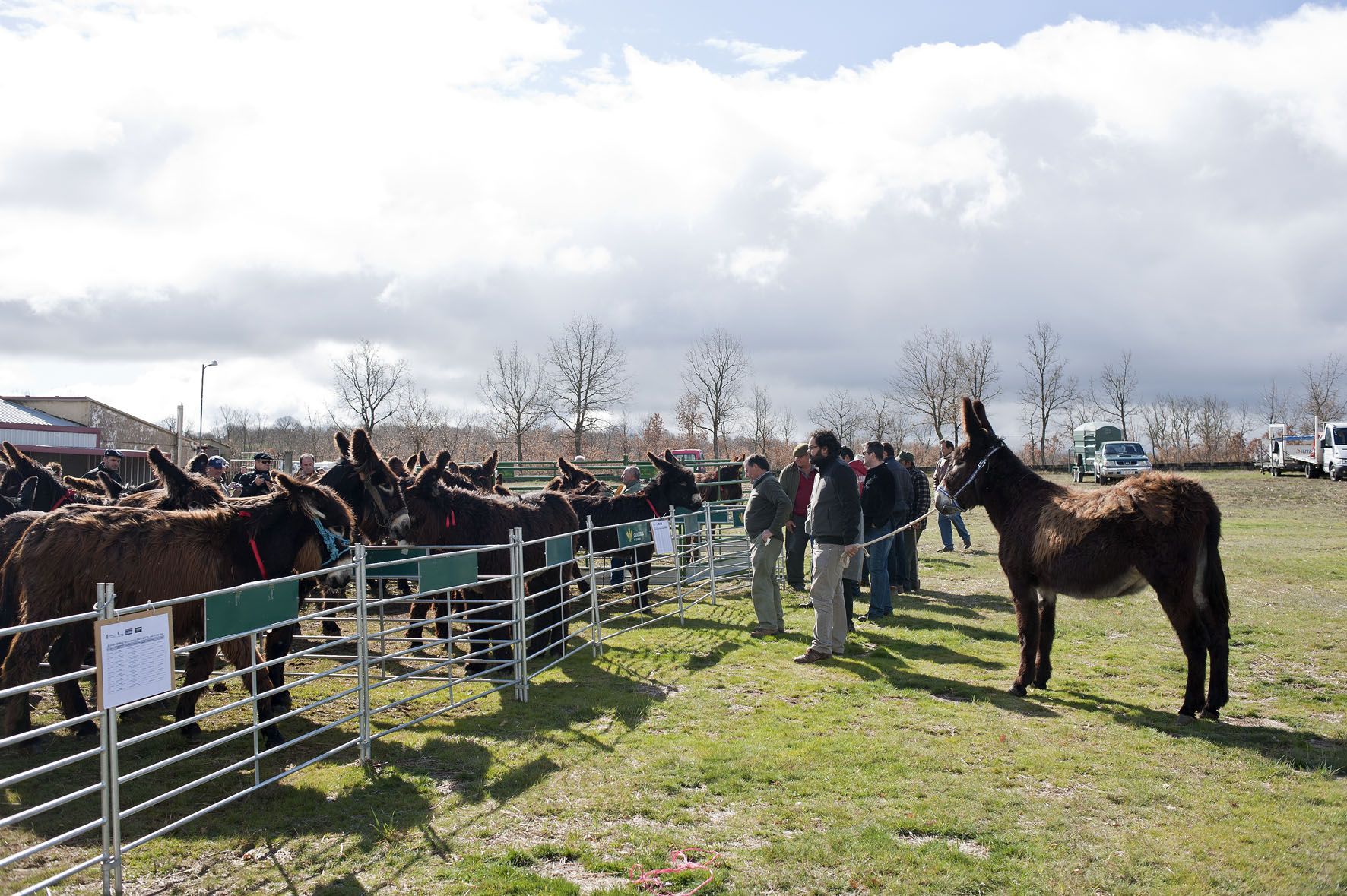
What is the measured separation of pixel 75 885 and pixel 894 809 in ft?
13.7

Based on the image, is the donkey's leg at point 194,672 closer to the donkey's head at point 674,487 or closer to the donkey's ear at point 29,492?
the donkey's ear at point 29,492

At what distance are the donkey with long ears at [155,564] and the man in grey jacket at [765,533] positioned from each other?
4.78 metres

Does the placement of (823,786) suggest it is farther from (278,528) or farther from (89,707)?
(89,707)

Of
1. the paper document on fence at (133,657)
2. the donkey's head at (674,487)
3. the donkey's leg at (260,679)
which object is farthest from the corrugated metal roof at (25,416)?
the paper document on fence at (133,657)

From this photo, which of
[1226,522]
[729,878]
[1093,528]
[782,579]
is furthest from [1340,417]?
[729,878]

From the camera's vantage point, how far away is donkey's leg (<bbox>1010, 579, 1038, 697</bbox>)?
24.5ft

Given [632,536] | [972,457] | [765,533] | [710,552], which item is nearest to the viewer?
[972,457]

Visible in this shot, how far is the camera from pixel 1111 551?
22.3ft

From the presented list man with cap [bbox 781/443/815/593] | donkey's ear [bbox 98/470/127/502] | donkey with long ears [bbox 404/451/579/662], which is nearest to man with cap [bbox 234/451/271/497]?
donkey's ear [bbox 98/470/127/502]

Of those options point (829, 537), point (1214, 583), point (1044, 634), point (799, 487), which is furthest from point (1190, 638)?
point (799, 487)

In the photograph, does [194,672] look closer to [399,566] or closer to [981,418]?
[399,566]

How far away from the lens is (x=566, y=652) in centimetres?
977

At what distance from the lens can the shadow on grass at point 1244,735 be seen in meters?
5.59

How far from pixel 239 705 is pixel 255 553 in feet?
7.46
